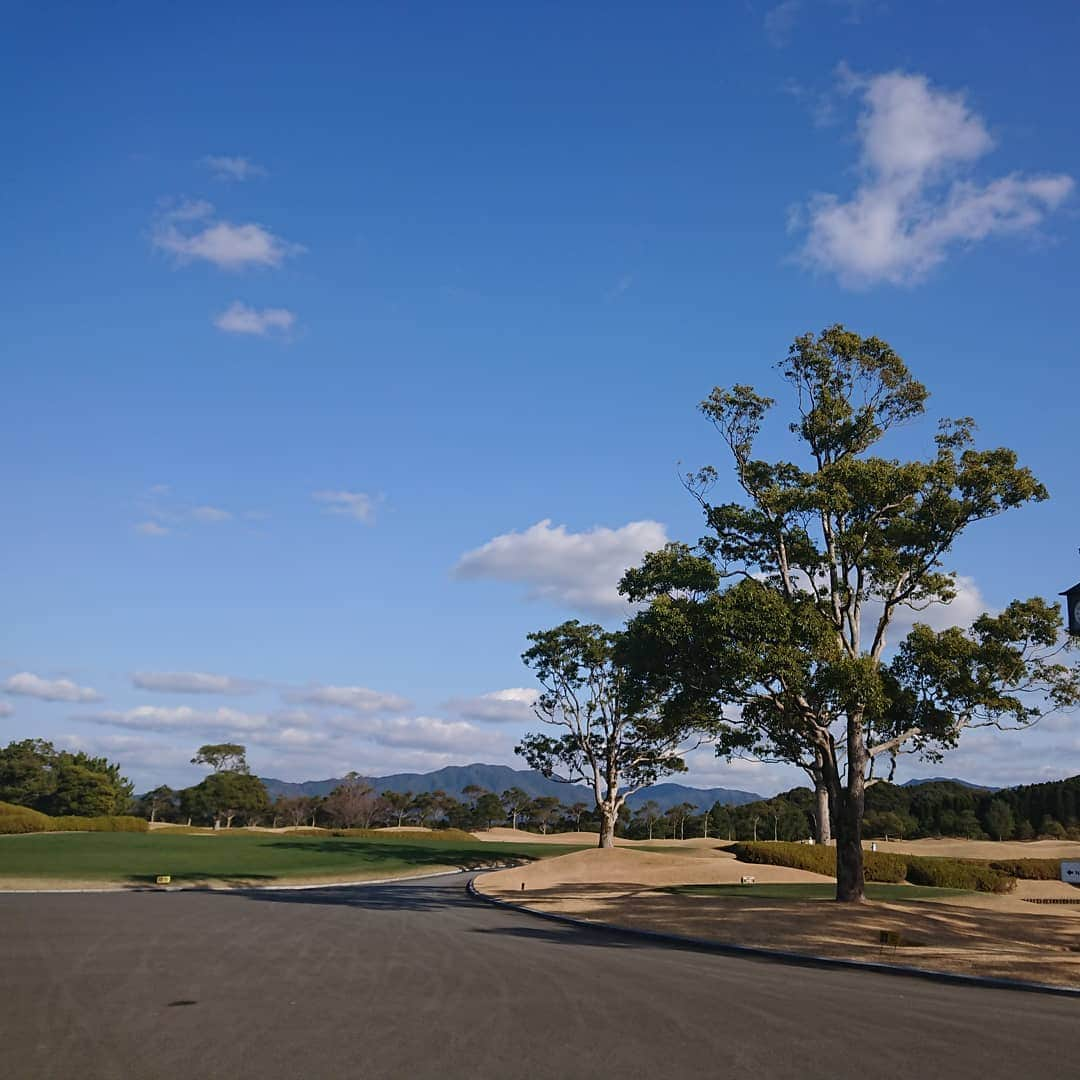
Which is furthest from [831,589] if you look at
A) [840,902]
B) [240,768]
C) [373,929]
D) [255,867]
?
[240,768]

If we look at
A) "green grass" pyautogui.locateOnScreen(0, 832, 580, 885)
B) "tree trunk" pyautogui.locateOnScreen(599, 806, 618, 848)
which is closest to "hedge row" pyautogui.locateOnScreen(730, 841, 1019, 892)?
"tree trunk" pyautogui.locateOnScreen(599, 806, 618, 848)

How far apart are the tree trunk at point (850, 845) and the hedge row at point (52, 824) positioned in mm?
53334

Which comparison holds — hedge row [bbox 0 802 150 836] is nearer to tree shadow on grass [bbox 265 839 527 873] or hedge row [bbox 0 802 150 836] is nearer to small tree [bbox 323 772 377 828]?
tree shadow on grass [bbox 265 839 527 873]

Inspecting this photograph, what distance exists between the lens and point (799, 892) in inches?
1297

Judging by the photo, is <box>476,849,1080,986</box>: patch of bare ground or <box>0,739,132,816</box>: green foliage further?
<box>0,739,132,816</box>: green foliage

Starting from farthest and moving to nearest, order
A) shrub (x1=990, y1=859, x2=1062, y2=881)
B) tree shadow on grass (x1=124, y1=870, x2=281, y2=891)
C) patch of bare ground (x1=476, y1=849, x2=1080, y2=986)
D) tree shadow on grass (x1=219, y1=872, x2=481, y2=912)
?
shrub (x1=990, y1=859, x2=1062, y2=881)
tree shadow on grass (x1=124, y1=870, x2=281, y2=891)
tree shadow on grass (x1=219, y1=872, x2=481, y2=912)
patch of bare ground (x1=476, y1=849, x2=1080, y2=986)

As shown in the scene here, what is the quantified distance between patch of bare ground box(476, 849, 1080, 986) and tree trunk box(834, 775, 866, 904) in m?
0.72

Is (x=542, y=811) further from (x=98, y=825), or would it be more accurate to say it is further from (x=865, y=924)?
(x=865, y=924)

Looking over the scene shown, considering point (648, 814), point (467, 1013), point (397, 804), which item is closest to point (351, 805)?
point (397, 804)

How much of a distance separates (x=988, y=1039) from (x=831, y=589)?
59.5 ft

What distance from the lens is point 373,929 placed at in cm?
2178

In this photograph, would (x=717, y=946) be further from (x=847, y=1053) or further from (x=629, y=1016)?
(x=847, y=1053)

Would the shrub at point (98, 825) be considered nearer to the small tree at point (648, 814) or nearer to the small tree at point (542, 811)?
the small tree at point (648, 814)

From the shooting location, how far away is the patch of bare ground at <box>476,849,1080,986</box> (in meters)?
18.4
